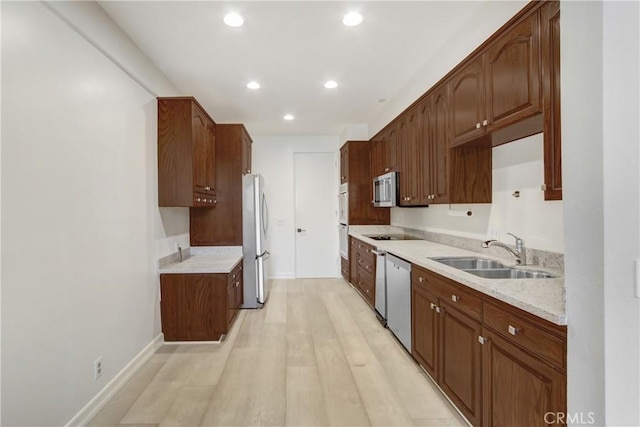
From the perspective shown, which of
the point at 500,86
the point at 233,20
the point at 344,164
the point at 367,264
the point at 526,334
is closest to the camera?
the point at 526,334

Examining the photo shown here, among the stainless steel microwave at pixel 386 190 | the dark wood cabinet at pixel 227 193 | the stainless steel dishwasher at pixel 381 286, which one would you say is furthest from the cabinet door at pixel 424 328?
the dark wood cabinet at pixel 227 193

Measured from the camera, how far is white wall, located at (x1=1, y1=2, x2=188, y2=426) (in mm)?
1472

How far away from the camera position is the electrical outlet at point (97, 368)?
206cm

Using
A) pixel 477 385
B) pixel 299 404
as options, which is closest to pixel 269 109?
pixel 299 404

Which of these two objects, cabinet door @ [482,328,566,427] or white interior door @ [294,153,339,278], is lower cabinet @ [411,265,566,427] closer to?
cabinet door @ [482,328,566,427]

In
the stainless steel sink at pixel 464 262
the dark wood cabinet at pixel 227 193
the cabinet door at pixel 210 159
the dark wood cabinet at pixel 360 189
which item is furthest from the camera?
the dark wood cabinet at pixel 360 189

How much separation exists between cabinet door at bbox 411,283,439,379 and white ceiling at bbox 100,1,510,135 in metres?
2.14

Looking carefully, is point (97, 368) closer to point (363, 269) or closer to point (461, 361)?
point (461, 361)

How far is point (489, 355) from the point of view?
5.18ft

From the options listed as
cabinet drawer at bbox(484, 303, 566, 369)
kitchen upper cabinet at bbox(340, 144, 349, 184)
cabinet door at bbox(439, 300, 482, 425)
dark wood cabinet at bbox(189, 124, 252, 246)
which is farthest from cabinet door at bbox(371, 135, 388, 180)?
cabinet drawer at bbox(484, 303, 566, 369)

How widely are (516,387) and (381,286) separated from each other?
6.91ft

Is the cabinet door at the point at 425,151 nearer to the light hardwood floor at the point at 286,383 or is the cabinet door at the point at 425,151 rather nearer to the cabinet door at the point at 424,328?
the cabinet door at the point at 424,328

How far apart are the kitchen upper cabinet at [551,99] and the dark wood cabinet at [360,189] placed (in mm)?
3498

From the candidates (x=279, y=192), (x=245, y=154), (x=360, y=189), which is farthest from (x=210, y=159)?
(x=360, y=189)
